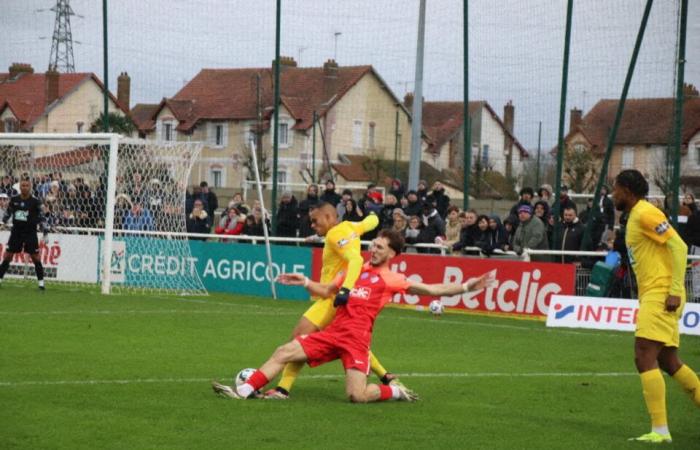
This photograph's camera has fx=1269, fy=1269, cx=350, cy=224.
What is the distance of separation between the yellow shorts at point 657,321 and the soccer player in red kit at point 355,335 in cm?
159

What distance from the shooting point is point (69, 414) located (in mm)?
9898

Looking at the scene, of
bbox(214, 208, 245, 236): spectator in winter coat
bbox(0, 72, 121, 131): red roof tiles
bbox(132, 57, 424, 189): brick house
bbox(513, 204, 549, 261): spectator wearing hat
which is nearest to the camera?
bbox(513, 204, 549, 261): spectator wearing hat

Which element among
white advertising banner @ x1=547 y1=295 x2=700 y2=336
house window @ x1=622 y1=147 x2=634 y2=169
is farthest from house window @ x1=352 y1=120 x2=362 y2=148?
white advertising banner @ x1=547 y1=295 x2=700 y2=336

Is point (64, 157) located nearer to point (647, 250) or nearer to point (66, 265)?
point (66, 265)

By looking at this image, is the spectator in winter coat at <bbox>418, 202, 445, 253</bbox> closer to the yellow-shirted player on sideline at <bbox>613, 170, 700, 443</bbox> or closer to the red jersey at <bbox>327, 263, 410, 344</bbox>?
the red jersey at <bbox>327, 263, 410, 344</bbox>

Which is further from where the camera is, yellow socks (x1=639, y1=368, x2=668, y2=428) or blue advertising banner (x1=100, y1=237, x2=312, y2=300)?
blue advertising banner (x1=100, y1=237, x2=312, y2=300)

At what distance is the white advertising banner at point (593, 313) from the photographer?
2038cm

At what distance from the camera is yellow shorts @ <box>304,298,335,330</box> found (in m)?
11.9

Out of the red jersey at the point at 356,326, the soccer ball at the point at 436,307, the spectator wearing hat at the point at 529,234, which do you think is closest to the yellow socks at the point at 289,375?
the red jersey at the point at 356,326

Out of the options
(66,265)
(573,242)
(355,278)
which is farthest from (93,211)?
(355,278)

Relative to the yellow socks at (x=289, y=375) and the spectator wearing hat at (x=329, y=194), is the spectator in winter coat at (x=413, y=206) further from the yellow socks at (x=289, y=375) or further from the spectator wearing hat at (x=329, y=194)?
the yellow socks at (x=289, y=375)

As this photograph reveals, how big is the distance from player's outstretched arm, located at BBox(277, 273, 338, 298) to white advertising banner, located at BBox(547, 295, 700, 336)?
9923mm

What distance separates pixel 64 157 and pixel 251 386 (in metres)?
19.2

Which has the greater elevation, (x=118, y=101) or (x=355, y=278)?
(x=118, y=101)
